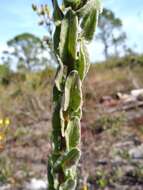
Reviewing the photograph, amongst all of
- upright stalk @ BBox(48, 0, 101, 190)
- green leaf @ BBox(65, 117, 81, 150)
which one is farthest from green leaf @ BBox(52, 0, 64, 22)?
green leaf @ BBox(65, 117, 81, 150)

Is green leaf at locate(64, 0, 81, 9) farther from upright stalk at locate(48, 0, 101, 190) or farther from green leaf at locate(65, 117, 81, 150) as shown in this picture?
green leaf at locate(65, 117, 81, 150)

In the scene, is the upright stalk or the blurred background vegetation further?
the blurred background vegetation

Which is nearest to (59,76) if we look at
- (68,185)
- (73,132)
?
(73,132)

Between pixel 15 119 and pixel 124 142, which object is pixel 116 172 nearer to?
pixel 124 142

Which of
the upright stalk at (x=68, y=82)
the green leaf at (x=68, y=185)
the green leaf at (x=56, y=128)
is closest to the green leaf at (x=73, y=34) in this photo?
the upright stalk at (x=68, y=82)

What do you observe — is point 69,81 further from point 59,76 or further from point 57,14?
point 57,14

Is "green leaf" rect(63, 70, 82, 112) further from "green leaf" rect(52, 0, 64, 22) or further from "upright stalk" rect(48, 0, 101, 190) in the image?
"green leaf" rect(52, 0, 64, 22)

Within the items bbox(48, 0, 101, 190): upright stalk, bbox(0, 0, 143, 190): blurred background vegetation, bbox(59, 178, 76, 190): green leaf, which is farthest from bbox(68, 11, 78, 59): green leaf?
bbox(0, 0, 143, 190): blurred background vegetation

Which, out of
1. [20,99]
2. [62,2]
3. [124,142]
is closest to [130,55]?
[20,99]

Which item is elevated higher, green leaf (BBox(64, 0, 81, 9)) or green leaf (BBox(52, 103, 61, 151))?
green leaf (BBox(64, 0, 81, 9))

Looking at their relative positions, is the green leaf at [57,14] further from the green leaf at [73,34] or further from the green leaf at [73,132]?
the green leaf at [73,132]

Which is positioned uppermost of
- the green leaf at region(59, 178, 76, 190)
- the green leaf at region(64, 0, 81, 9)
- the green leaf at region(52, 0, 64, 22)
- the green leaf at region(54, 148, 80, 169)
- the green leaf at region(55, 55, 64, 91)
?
the green leaf at region(64, 0, 81, 9)
